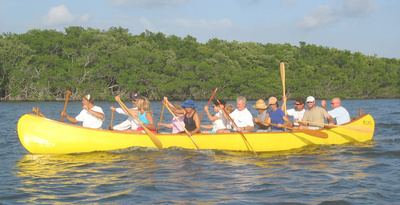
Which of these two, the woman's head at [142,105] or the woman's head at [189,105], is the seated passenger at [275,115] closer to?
the woman's head at [189,105]

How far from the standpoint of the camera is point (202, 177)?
33.2 ft

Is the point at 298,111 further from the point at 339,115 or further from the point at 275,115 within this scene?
the point at 275,115

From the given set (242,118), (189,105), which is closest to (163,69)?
(242,118)

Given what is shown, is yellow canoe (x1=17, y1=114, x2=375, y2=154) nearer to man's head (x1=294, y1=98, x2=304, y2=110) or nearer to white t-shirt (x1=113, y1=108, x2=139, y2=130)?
white t-shirt (x1=113, y1=108, x2=139, y2=130)

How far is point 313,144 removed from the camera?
1417 centimetres

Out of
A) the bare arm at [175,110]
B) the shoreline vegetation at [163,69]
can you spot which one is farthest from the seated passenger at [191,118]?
the shoreline vegetation at [163,69]

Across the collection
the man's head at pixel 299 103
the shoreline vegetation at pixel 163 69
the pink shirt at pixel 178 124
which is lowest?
the pink shirt at pixel 178 124

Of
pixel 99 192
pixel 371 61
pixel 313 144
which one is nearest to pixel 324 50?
pixel 371 61

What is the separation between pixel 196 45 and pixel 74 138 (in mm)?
69456

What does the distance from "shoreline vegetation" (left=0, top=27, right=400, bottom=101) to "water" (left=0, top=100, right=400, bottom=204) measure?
176ft

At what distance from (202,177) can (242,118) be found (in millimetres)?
3458

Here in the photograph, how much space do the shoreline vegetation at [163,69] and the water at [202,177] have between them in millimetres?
53518

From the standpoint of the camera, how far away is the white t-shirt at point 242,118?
523 inches

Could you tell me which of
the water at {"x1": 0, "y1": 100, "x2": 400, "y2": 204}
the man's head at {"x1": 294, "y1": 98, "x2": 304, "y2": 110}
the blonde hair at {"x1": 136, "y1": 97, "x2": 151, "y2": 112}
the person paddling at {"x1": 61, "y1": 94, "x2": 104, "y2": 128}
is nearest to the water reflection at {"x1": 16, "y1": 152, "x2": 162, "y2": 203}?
the water at {"x1": 0, "y1": 100, "x2": 400, "y2": 204}
